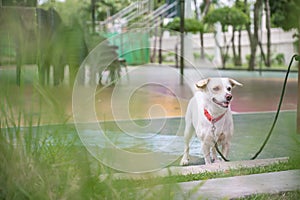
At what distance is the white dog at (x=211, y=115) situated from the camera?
6.63 ft

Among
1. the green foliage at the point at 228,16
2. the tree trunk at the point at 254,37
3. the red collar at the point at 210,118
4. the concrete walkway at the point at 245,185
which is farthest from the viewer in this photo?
the tree trunk at the point at 254,37

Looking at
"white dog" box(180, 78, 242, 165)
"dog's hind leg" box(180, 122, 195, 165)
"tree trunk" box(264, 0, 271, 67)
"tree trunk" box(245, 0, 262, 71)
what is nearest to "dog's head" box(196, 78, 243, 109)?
"white dog" box(180, 78, 242, 165)

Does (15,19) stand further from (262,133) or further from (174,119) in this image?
(174,119)

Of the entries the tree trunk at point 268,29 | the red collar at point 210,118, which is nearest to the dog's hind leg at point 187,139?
the red collar at point 210,118

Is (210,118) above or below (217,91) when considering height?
below

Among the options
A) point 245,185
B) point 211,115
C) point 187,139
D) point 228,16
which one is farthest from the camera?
point 228,16

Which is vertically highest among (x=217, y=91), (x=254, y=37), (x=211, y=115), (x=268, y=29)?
(x=268, y=29)

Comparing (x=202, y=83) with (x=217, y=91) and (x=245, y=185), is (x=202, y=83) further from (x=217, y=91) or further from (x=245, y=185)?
(x=245, y=185)

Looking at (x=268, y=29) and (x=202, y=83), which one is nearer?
(x=202, y=83)

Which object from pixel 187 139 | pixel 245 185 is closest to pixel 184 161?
pixel 187 139

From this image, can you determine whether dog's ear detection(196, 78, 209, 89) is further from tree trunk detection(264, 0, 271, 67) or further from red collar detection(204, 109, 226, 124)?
tree trunk detection(264, 0, 271, 67)

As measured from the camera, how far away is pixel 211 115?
2.08 m

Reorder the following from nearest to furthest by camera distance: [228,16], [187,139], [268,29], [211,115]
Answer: [211,115] < [187,139] < [228,16] < [268,29]

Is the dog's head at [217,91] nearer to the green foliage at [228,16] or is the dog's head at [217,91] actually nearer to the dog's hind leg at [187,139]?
the dog's hind leg at [187,139]
